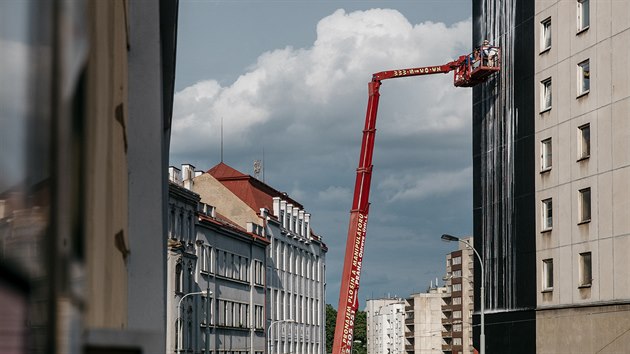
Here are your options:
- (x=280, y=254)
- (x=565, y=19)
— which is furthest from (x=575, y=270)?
(x=280, y=254)

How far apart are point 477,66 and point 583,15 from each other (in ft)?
21.7

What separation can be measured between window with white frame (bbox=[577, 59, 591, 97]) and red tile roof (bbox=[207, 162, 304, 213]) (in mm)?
64134

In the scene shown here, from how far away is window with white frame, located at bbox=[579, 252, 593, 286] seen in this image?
4292 cm

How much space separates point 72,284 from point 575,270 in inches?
1731

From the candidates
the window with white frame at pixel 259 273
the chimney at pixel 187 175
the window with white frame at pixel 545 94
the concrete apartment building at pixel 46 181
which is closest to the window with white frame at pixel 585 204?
the window with white frame at pixel 545 94

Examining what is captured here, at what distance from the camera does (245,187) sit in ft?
359

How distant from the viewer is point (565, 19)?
45.6m

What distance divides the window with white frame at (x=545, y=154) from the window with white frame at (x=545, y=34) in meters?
4.04

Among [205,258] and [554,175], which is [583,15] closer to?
[554,175]

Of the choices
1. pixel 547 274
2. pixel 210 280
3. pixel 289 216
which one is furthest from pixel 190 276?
pixel 547 274

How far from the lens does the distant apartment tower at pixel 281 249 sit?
103438 mm

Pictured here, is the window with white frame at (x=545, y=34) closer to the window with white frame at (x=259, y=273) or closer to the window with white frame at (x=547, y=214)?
the window with white frame at (x=547, y=214)

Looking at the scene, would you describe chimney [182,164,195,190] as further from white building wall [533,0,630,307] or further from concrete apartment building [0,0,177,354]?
concrete apartment building [0,0,177,354]

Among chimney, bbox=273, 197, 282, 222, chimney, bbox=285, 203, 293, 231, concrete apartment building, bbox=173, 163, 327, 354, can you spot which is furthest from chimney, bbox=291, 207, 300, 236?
chimney, bbox=273, 197, 282, 222
